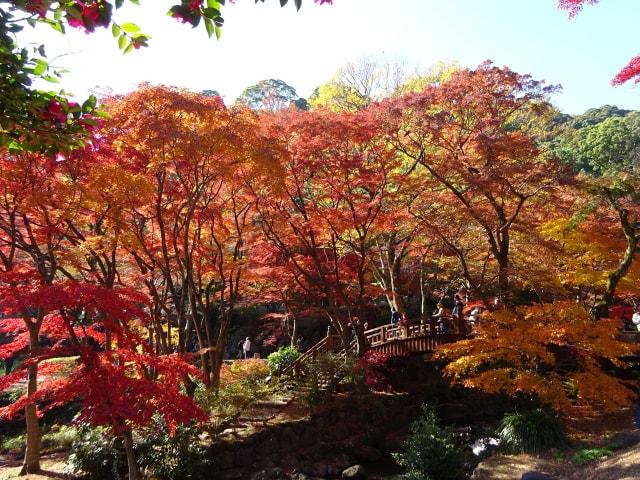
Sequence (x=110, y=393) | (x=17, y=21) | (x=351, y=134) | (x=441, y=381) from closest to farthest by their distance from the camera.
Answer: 1. (x=17, y=21)
2. (x=110, y=393)
3. (x=351, y=134)
4. (x=441, y=381)

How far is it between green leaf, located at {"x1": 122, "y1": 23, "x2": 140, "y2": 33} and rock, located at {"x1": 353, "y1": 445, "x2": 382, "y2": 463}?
12.3 metres

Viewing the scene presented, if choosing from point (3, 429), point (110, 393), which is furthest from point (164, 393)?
point (3, 429)

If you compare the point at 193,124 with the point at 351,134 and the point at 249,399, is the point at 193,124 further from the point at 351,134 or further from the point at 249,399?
the point at 249,399

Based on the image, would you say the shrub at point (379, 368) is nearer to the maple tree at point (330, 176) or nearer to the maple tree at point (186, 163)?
the maple tree at point (330, 176)

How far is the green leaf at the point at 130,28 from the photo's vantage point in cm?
247

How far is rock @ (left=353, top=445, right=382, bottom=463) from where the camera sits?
12.5 m

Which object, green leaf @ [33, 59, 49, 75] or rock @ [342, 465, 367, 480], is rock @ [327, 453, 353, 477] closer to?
rock @ [342, 465, 367, 480]

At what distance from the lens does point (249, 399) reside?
13.1 m

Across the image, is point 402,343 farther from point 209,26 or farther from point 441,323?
point 209,26

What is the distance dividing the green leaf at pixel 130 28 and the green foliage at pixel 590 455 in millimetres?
10109

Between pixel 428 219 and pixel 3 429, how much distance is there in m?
17.2

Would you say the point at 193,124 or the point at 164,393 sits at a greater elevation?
the point at 193,124

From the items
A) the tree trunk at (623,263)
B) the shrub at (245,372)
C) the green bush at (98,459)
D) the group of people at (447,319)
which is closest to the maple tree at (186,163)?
the shrub at (245,372)

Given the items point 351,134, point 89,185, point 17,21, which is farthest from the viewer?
point 351,134
